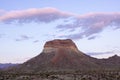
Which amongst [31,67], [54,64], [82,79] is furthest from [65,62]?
[82,79]

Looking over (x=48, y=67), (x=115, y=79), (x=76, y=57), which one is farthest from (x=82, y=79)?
(x=76, y=57)

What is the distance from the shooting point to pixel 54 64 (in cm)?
17775

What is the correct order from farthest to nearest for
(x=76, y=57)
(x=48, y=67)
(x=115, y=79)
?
1. (x=76, y=57)
2. (x=48, y=67)
3. (x=115, y=79)

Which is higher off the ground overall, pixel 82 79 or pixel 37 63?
pixel 37 63

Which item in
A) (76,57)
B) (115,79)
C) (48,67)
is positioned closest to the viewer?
(115,79)

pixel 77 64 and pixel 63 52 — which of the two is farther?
pixel 63 52

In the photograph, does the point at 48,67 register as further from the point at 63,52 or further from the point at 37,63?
the point at 63,52

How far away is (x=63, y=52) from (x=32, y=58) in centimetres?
1780

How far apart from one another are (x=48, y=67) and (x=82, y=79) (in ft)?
326

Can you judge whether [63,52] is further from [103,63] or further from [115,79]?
[115,79]

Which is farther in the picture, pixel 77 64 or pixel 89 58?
pixel 89 58

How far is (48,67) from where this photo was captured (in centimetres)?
17312

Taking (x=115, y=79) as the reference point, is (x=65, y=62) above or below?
above

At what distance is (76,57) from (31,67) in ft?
82.2
